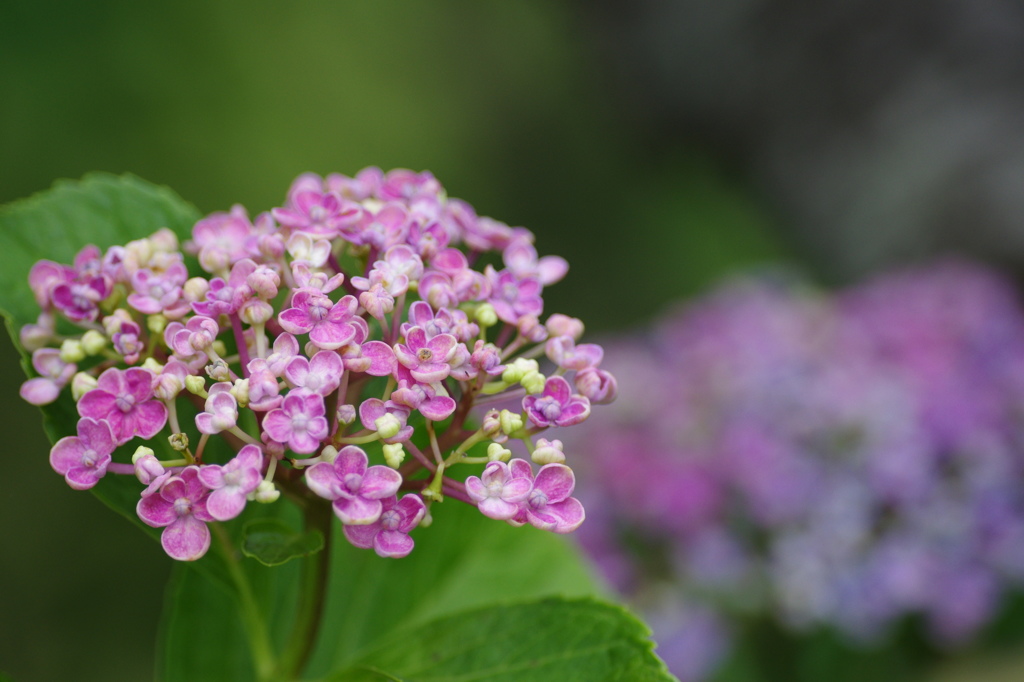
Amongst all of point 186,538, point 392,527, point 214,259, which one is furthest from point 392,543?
point 214,259

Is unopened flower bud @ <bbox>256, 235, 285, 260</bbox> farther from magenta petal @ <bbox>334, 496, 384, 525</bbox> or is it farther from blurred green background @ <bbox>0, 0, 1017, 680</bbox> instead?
blurred green background @ <bbox>0, 0, 1017, 680</bbox>

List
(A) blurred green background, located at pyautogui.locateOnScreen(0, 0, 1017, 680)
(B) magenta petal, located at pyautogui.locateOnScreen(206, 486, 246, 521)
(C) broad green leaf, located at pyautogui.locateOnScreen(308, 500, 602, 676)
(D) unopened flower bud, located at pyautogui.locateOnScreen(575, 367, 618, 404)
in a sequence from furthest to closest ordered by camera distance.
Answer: (A) blurred green background, located at pyautogui.locateOnScreen(0, 0, 1017, 680)
(C) broad green leaf, located at pyautogui.locateOnScreen(308, 500, 602, 676)
(D) unopened flower bud, located at pyautogui.locateOnScreen(575, 367, 618, 404)
(B) magenta petal, located at pyautogui.locateOnScreen(206, 486, 246, 521)

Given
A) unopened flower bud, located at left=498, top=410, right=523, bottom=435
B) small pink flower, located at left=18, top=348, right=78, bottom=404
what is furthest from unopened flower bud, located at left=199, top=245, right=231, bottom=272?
unopened flower bud, located at left=498, top=410, right=523, bottom=435

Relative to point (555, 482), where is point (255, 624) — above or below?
below

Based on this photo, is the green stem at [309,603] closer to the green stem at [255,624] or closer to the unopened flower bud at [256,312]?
the green stem at [255,624]

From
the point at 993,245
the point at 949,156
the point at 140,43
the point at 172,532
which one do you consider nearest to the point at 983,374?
the point at 993,245

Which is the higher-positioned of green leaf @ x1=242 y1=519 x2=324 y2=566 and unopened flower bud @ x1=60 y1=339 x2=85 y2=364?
unopened flower bud @ x1=60 y1=339 x2=85 y2=364

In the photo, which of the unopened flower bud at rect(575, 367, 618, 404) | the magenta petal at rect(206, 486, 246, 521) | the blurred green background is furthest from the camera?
the blurred green background

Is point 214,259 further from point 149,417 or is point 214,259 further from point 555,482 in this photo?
point 555,482
